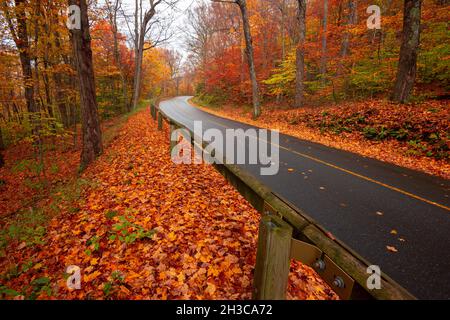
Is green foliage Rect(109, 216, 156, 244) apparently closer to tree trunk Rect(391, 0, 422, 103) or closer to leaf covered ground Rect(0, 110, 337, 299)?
leaf covered ground Rect(0, 110, 337, 299)

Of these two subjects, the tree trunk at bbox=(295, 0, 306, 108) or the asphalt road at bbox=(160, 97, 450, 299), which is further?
the tree trunk at bbox=(295, 0, 306, 108)

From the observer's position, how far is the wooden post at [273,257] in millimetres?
1755

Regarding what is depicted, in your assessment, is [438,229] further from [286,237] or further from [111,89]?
[111,89]

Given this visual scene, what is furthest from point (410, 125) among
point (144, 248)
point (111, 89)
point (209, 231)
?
point (111, 89)

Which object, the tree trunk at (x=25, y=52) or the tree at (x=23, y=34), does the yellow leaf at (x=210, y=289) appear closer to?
the tree at (x=23, y=34)

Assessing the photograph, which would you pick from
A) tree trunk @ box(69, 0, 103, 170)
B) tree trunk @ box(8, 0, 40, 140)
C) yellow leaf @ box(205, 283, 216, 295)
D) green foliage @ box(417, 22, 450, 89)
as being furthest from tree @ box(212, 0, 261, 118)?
yellow leaf @ box(205, 283, 216, 295)

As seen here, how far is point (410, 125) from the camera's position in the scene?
9398 mm

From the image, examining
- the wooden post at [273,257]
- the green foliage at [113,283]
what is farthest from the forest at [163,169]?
the wooden post at [273,257]

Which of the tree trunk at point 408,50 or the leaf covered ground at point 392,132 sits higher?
the tree trunk at point 408,50

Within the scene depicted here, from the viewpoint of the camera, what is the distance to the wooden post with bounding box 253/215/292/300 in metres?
1.75

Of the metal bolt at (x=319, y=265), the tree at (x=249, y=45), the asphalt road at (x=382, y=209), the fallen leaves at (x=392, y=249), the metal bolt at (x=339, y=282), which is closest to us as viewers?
the metal bolt at (x=339, y=282)

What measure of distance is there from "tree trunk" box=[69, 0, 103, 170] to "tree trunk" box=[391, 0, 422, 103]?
13.6 m

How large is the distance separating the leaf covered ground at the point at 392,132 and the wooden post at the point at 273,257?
7580 millimetres

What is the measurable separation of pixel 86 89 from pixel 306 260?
340 inches
